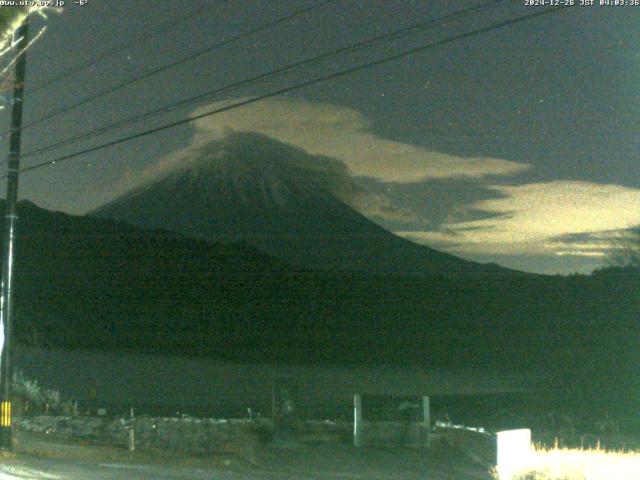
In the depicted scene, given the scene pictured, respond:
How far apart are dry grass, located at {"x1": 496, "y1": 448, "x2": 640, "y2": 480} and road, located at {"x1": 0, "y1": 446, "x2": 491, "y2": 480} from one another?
129 centimetres

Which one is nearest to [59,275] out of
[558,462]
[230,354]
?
[230,354]

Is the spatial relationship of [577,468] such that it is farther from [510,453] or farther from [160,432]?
[160,432]

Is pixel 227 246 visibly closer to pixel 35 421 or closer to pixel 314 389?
pixel 314 389

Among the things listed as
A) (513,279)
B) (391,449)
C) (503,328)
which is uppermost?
(513,279)

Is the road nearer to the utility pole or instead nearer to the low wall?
the utility pole

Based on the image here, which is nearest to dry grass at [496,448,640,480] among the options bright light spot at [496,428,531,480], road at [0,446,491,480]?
bright light spot at [496,428,531,480]

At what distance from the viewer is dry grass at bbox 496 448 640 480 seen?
12906 millimetres

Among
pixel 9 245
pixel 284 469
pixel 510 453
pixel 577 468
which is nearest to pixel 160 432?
pixel 9 245

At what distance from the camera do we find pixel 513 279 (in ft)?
291

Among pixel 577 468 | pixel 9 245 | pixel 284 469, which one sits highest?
pixel 9 245

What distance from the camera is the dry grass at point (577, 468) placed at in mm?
12906

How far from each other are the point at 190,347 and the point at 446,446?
158 ft

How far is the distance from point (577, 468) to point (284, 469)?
578 cm

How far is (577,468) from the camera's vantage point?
13.4 metres
